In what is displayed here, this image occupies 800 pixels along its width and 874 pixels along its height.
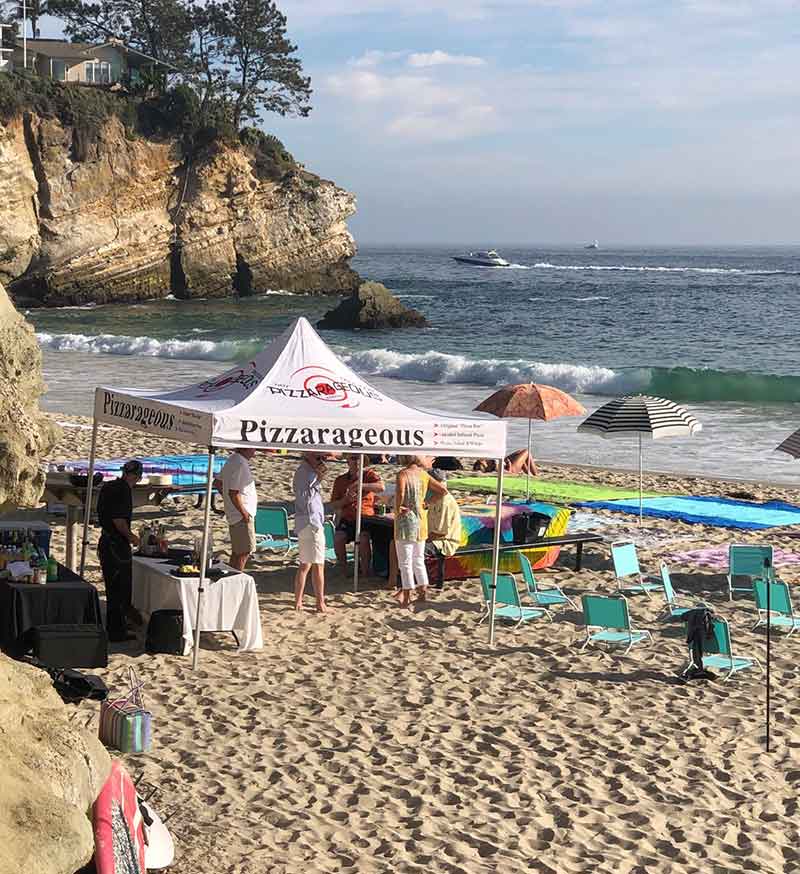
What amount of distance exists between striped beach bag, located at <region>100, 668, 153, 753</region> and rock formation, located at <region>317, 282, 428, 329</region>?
48486 millimetres

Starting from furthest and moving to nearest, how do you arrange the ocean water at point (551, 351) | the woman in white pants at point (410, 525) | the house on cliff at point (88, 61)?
the house on cliff at point (88, 61) < the ocean water at point (551, 351) < the woman in white pants at point (410, 525)

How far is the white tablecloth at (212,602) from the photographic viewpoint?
10023 millimetres

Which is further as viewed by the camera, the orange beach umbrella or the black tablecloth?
the orange beach umbrella

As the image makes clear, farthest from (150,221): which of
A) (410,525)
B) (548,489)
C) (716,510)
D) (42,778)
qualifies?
(42,778)

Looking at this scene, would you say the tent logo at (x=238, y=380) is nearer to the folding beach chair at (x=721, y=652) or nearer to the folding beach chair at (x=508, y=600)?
the folding beach chair at (x=508, y=600)

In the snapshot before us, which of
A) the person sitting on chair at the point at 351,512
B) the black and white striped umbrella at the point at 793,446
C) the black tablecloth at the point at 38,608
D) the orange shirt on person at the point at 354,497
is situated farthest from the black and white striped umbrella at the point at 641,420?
the black tablecloth at the point at 38,608

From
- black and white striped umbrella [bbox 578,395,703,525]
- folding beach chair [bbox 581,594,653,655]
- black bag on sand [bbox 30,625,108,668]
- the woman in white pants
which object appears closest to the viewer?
black bag on sand [bbox 30,625,108,668]

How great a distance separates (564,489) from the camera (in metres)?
17.8

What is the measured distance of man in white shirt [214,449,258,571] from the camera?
1159cm

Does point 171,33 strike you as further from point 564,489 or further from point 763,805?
point 763,805

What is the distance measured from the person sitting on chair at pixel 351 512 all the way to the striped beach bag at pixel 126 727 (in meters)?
4.90

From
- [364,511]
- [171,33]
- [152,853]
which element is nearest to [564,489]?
[364,511]

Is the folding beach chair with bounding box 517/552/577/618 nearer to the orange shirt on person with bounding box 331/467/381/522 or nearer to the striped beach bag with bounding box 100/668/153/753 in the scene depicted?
the orange shirt on person with bounding box 331/467/381/522

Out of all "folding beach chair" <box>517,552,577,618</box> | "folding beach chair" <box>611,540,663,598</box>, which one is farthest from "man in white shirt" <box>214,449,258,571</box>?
"folding beach chair" <box>611,540,663,598</box>
